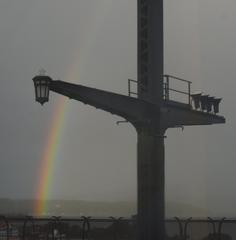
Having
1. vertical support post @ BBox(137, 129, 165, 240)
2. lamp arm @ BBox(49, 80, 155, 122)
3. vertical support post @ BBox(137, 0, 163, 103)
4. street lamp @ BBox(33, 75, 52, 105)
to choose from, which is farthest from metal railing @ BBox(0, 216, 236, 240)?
street lamp @ BBox(33, 75, 52, 105)

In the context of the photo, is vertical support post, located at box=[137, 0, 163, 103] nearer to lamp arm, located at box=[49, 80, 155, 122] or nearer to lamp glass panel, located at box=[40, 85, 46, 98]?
lamp arm, located at box=[49, 80, 155, 122]

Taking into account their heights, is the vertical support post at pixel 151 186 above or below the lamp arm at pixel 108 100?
below

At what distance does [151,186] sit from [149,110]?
1950 mm

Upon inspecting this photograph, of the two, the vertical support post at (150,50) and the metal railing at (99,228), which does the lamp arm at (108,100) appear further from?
the metal railing at (99,228)

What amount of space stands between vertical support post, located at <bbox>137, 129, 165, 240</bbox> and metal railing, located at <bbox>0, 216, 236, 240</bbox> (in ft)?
1.66

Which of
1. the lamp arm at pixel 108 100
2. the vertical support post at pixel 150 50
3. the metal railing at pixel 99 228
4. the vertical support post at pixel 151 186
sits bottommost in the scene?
the metal railing at pixel 99 228

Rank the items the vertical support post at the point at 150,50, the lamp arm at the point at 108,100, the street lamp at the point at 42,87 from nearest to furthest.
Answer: the street lamp at the point at 42,87
the lamp arm at the point at 108,100
the vertical support post at the point at 150,50

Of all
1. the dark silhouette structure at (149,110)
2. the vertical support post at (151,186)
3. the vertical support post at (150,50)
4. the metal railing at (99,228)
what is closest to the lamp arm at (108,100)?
the dark silhouette structure at (149,110)

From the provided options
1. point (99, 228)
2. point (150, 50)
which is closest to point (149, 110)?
point (150, 50)

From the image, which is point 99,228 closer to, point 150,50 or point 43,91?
point 43,91

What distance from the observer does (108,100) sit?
14.8 meters

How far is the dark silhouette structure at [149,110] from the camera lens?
14.9 meters

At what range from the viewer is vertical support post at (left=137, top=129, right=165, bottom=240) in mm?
14984

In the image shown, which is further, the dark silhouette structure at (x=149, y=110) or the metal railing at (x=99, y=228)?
the metal railing at (x=99, y=228)
